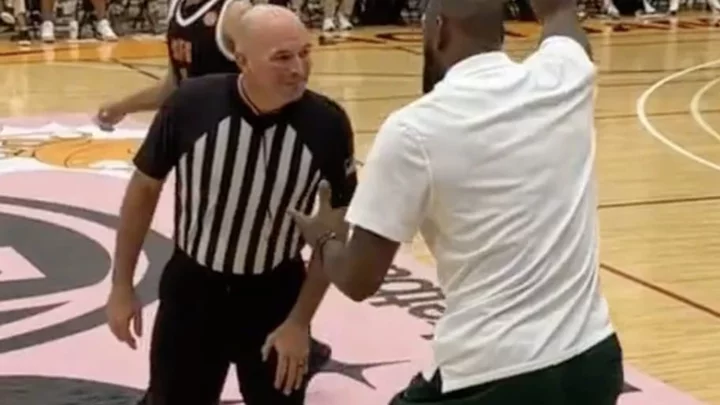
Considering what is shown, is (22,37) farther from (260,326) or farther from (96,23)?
(260,326)

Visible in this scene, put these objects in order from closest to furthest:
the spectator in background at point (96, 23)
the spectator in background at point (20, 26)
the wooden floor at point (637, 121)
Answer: the wooden floor at point (637, 121) < the spectator in background at point (96, 23) < the spectator in background at point (20, 26)

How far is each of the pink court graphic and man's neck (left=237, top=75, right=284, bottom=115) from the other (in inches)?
59.8

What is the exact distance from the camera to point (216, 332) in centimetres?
350

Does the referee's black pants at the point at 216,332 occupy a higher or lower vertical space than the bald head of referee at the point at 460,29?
lower

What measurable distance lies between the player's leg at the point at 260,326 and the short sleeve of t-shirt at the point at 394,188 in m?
1.09

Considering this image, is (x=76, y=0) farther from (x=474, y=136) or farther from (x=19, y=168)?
(x=474, y=136)

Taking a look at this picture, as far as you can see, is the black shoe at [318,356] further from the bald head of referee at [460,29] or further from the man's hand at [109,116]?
the bald head of referee at [460,29]

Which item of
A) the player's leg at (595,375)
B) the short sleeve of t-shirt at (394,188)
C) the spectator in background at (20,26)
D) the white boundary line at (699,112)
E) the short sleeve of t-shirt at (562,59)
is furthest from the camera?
the spectator in background at (20,26)

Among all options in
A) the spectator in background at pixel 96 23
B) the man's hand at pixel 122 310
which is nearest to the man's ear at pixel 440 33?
the man's hand at pixel 122 310

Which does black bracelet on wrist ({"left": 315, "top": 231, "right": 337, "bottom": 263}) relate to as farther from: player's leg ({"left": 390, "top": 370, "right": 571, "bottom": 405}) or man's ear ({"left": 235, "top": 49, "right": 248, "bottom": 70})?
man's ear ({"left": 235, "top": 49, "right": 248, "bottom": 70})

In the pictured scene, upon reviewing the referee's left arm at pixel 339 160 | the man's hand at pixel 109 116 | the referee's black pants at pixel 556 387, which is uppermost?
the referee's left arm at pixel 339 160

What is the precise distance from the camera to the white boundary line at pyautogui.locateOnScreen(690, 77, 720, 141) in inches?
398

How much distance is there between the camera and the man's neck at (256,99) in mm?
3412

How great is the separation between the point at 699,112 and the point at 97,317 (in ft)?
21.4
